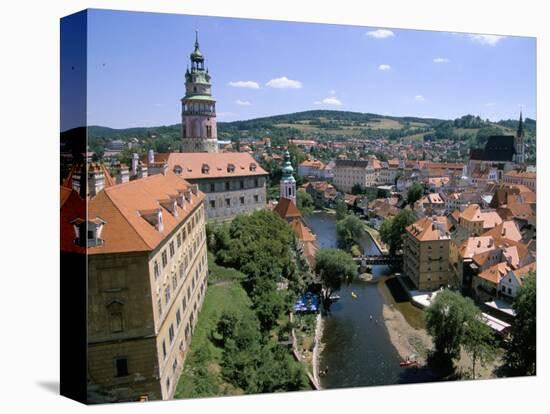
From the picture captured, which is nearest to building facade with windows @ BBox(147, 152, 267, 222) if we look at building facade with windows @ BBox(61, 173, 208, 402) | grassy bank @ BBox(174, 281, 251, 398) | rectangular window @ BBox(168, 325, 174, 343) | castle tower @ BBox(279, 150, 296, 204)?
grassy bank @ BBox(174, 281, 251, 398)

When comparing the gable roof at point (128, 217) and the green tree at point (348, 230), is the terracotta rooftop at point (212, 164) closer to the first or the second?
the gable roof at point (128, 217)

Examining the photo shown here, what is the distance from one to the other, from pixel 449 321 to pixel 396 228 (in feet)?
20.0

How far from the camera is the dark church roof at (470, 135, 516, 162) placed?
11.3m

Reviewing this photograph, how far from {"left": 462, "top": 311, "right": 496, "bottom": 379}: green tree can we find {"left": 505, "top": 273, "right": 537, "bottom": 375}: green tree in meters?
0.43

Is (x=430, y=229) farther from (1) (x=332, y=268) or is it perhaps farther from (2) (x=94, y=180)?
(2) (x=94, y=180)

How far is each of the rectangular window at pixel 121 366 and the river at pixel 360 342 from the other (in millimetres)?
3928

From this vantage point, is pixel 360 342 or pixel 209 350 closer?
pixel 209 350

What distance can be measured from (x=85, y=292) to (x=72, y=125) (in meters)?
2.21

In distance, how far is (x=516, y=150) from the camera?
1148 cm

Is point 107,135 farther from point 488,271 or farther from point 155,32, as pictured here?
point 488,271

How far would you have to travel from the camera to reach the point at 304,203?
1688 cm

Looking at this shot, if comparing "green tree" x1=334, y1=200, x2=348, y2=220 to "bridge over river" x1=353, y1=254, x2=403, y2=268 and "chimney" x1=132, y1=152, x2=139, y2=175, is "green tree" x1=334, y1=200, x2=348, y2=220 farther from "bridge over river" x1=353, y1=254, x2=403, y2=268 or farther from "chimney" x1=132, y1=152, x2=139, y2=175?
"chimney" x1=132, y1=152, x2=139, y2=175

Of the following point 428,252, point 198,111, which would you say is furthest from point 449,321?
point 198,111

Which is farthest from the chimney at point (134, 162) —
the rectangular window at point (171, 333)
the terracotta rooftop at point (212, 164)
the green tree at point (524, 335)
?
the green tree at point (524, 335)
